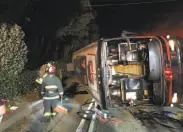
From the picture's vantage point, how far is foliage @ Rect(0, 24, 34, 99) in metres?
11.2

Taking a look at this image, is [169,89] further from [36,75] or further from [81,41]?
[81,41]

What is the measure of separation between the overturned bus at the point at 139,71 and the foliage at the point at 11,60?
11.9ft

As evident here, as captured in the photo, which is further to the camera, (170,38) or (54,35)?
(54,35)

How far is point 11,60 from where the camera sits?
39.1 ft

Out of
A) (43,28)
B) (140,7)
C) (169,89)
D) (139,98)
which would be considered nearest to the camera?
(169,89)

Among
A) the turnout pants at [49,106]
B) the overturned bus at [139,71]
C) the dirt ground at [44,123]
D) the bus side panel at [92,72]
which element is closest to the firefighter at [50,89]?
the turnout pants at [49,106]

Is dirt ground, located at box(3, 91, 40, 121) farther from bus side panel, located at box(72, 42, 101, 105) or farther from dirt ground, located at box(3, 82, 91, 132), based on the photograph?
bus side panel, located at box(72, 42, 101, 105)

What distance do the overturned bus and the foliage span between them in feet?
11.9

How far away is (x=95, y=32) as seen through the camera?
1240 inches

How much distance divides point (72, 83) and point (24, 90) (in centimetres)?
488

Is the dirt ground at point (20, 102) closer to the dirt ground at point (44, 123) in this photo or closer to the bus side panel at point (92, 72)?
the dirt ground at point (44, 123)

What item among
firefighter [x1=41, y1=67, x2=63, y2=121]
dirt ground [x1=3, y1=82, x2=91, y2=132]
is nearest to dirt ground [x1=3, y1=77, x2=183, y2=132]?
dirt ground [x1=3, y1=82, x2=91, y2=132]

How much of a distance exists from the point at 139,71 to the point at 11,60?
5272 mm

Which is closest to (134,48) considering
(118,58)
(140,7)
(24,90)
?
(118,58)
